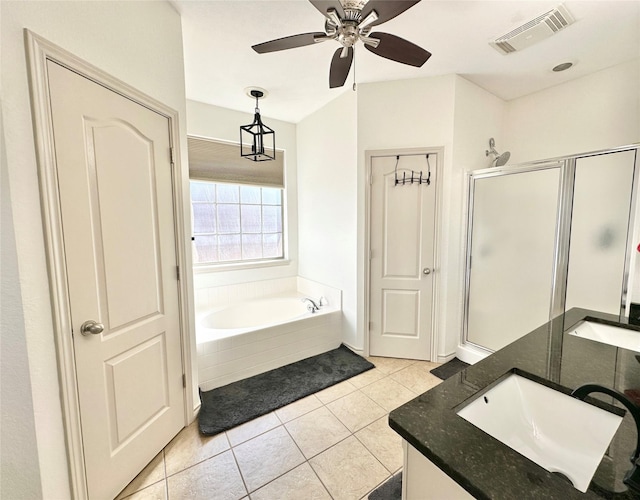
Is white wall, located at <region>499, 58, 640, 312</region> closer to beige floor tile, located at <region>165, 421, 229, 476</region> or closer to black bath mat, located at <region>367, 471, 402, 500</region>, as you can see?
black bath mat, located at <region>367, 471, 402, 500</region>

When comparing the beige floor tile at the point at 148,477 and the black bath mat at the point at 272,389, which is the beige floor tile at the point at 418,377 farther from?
the beige floor tile at the point at 148,477

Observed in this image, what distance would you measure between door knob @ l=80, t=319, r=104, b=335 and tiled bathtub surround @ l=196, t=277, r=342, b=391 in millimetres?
1019

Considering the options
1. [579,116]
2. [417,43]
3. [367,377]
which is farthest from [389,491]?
[579,116]

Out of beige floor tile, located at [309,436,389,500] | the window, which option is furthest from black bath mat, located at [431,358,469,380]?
the window

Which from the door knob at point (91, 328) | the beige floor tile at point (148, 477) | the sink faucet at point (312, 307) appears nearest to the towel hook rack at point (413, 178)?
the sink faucet at point (312, 307)

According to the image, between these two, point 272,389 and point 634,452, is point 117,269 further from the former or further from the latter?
point 634,452

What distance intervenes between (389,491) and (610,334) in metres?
1.47

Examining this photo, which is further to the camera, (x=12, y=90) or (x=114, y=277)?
(x=114, y=277)

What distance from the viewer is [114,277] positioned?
140cm

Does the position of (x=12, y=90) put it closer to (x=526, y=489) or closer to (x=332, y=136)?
(x=526, y=489)

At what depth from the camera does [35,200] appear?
1.05 m

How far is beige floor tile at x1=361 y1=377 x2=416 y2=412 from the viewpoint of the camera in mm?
2160

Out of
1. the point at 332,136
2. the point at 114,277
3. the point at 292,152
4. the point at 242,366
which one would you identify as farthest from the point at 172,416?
the point at 292,152

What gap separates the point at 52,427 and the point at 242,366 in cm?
143
